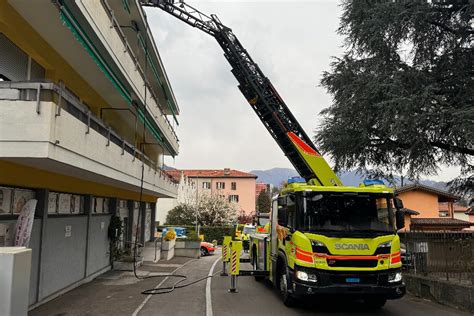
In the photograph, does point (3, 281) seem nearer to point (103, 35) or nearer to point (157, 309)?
point (157, 309)

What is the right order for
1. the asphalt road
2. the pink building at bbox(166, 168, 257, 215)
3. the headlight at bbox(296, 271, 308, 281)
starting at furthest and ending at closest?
the pink building at bbox(166, 168, 257, 215)
the asphalt road
the headlight at bbox(296, 271, 308, 281)

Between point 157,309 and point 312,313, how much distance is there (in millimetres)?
3583

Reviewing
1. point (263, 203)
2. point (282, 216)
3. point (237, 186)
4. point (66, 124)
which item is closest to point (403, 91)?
point (282, 216)

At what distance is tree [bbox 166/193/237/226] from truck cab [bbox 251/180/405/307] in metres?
45.0

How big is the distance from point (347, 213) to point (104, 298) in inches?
271

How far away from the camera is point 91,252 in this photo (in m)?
14.9

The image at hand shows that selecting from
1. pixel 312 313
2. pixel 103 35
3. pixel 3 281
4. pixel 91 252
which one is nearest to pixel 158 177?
pixel 91 252

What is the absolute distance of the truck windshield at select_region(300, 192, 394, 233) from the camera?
30.9ft

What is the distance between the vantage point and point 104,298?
1144 cm

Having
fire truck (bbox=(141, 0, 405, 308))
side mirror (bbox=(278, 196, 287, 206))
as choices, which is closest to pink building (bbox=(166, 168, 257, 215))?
side mirror (bbox=(278, 196, 287, 206))

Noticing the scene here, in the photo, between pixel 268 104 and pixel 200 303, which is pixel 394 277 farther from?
pixel 268 104

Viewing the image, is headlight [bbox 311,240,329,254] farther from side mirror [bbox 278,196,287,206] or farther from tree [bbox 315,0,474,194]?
tree [bbox 315,0,474,194]

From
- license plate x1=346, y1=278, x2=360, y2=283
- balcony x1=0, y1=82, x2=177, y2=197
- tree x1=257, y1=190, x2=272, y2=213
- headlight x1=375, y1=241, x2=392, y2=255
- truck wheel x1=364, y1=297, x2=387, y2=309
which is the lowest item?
truck wheel x1=364, y1=297, x2=387, y2=309

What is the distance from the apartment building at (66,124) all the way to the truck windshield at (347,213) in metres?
5.14
